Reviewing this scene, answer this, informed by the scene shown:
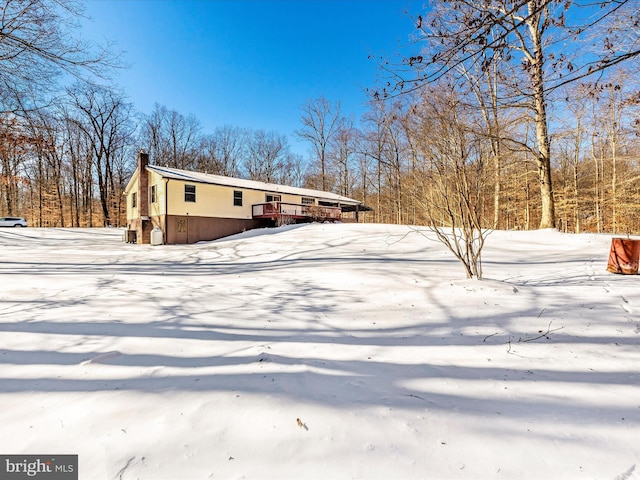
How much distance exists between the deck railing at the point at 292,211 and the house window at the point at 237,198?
111 centimetres

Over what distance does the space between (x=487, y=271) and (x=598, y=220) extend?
21665mm

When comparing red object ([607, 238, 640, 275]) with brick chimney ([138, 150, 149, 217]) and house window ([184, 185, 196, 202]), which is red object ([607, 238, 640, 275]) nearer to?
house window ([184, 185, 196, 202])

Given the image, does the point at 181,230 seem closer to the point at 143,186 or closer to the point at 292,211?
the point at 143,186

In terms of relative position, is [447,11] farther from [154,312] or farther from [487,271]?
[154,312]

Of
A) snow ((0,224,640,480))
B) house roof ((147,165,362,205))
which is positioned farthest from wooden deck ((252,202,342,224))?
snow ((0,224,640,480))

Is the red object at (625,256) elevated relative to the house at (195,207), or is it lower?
lower

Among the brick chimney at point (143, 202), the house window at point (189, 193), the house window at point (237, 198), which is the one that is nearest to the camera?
the house window at point (189, 193)

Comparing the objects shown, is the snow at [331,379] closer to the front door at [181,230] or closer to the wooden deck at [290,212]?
the front door at [181,230]

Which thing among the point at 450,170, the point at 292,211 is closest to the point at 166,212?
the point at 292,211

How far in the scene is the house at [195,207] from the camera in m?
17.2

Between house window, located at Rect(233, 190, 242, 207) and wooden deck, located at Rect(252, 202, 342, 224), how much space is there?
1113 mm

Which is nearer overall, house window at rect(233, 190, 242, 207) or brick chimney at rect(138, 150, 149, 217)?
brick chimney at rect(138, 150, 149, 217)

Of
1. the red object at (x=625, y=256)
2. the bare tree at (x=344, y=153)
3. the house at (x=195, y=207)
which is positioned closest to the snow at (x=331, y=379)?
the red object at (x=625, y=256)

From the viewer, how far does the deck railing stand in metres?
20.4
